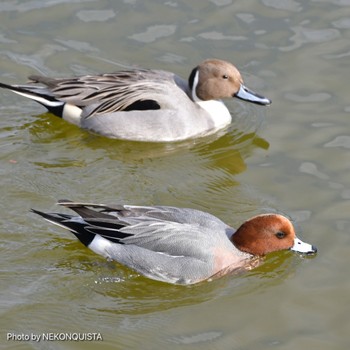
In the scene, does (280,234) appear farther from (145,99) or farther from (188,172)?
(145,99)

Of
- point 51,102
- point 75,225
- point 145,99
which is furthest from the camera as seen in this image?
point 51,102

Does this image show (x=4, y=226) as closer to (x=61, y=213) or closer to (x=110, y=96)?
(x=61, y=213)

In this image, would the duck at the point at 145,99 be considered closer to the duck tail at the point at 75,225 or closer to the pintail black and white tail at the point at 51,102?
the pintail black and white tail at the point at 51,102

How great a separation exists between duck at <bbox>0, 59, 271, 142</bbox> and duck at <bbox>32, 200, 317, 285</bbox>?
96.3 inches

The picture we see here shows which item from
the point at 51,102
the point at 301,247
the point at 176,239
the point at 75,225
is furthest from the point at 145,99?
the point at 301,247

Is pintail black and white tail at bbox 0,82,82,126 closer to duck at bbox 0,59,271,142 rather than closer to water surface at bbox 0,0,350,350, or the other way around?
duck at bbox 0,59,271,142

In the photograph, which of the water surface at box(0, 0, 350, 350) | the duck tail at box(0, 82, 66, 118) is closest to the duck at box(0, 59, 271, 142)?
the duck tail at box(0, 82, 66, 118)

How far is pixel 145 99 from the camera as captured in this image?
35.0ft

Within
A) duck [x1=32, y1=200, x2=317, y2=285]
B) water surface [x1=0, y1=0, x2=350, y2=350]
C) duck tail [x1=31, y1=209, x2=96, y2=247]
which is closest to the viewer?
water surface [x1=0, y1=0, x2=350, y2=350]

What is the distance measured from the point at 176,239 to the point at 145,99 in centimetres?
297

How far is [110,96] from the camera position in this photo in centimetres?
1083

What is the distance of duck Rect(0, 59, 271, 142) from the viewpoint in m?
10.6

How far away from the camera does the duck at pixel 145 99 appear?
34.8 feet

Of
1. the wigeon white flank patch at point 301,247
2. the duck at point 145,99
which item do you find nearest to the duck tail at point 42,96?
the duck at point 145,99
